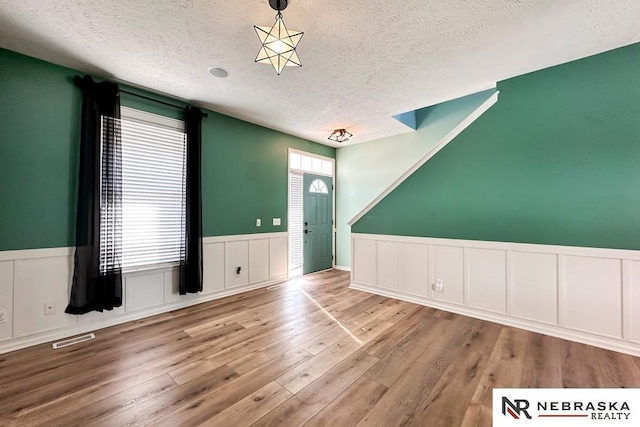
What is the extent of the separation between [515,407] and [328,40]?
→ 10.2ft

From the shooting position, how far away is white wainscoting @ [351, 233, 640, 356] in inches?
93.6

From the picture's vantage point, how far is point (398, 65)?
2.67m

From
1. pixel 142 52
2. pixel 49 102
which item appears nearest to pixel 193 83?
pixel 142 52

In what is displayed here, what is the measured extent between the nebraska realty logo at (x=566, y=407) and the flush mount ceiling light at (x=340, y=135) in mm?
4017

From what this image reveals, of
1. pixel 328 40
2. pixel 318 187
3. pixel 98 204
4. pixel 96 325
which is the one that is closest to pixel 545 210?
pixel 328 40

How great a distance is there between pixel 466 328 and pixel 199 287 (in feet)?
11.0

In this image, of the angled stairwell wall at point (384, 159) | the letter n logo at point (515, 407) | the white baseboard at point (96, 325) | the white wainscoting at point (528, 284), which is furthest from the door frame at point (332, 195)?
the letter n logo at point (515, 407)

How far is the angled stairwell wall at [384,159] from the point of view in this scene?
427 cm

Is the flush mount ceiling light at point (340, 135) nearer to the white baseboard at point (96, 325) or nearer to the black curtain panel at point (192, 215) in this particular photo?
the black curtain panel at point (192, 215)

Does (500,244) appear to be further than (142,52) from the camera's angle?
→ Yes

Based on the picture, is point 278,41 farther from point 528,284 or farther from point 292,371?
point 528,284

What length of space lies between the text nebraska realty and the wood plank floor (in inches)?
6.8

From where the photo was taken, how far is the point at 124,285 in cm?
303

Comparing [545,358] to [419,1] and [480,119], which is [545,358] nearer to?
[480,119]
